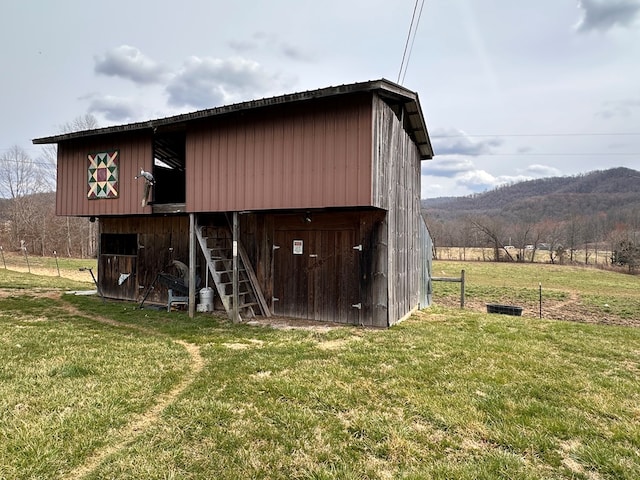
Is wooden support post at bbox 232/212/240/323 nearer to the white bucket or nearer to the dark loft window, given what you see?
the white bucket

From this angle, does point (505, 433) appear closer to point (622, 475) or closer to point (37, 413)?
point (622, 475)

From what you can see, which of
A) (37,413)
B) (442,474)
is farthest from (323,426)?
(37,413)

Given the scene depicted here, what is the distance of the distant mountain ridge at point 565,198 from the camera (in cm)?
6347

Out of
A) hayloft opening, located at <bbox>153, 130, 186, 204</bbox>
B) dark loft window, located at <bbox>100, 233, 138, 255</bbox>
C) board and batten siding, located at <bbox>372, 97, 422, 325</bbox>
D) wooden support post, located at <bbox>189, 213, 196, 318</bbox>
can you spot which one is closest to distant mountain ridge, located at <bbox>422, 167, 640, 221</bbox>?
board and batten siding, located at <bbox>372, 97, 422, 325</bbox>

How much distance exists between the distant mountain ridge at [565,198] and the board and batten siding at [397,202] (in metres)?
59.4

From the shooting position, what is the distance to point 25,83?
46.1ft

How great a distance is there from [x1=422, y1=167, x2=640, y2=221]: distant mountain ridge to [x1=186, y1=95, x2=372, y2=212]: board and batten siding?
6274cm

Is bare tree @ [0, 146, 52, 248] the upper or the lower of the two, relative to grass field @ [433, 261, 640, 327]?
upper

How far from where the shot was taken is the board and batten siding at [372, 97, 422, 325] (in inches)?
254

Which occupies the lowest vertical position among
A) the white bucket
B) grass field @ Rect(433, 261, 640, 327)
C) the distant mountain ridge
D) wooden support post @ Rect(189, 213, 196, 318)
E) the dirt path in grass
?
grass field @ Rect(433, 261, 640, 327)

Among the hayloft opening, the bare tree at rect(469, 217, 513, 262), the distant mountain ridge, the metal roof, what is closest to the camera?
the metal roof

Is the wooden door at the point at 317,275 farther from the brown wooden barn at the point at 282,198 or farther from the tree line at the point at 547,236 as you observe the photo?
the tree line at the point at 547,236

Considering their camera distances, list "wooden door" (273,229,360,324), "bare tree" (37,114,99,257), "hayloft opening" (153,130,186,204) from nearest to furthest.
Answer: "wooden door" (273,229,360,324)
"hayloft opening" (153,130,186,204)
"bare tree" (37,114,99,257)

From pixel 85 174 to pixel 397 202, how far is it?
27.1ft
